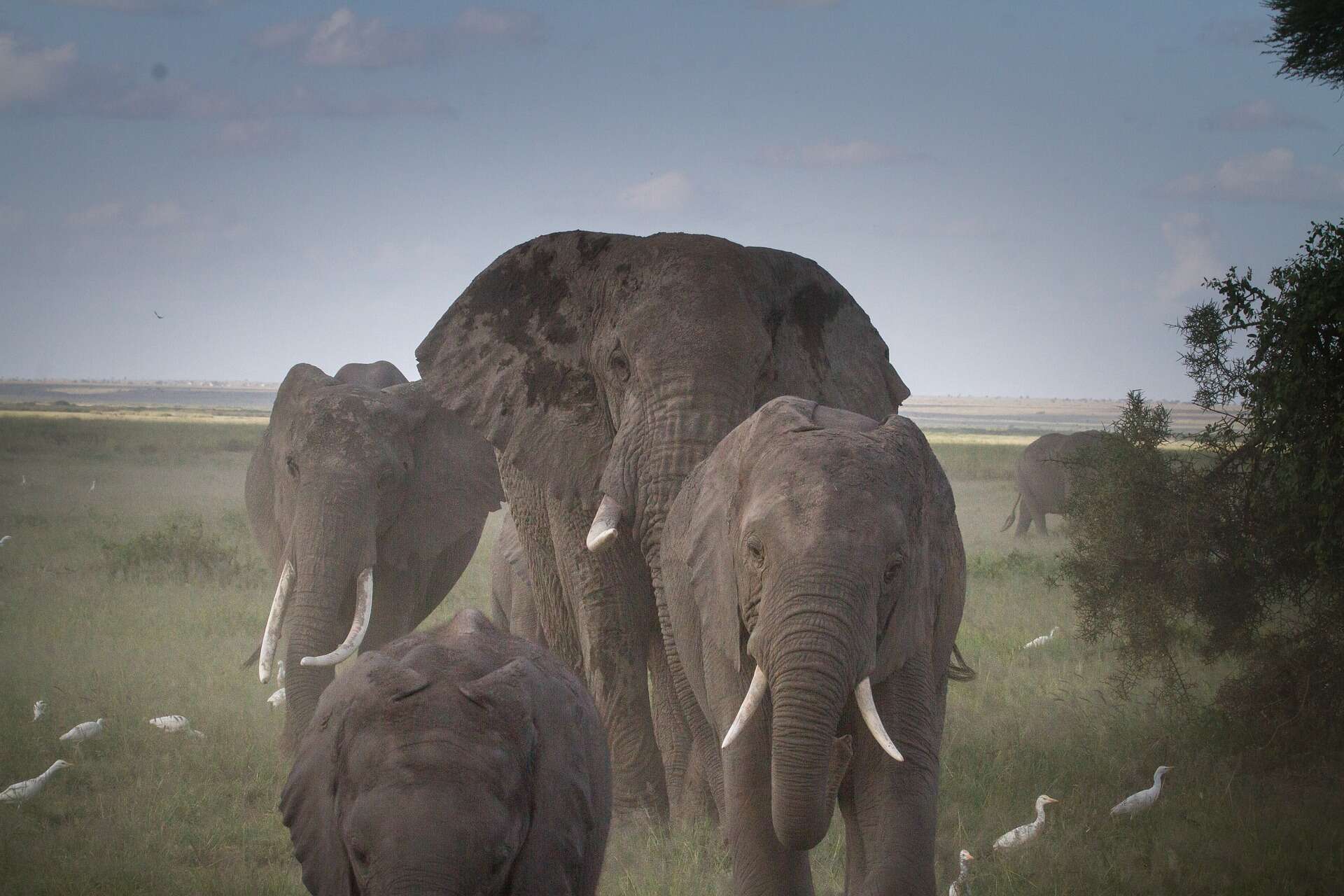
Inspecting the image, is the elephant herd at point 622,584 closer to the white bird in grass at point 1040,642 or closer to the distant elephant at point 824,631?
the distant elephant at point 824,631

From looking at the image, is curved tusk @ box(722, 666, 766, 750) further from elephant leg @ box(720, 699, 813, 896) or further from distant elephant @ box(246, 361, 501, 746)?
distant elephant @ box(246, 361, 501, 746)

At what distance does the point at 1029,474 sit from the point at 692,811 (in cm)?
1668

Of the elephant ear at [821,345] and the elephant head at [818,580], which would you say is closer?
the elephant head at [818,580]

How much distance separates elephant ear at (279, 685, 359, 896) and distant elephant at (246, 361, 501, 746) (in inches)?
154

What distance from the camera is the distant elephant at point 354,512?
26.3 feet

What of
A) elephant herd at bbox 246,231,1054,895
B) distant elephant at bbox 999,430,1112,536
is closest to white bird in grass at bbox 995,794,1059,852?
elephant herd at bbox 246,231,1054,895

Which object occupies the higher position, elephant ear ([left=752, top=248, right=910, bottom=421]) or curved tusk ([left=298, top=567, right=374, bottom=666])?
elephant ear ([left=752, top=248, right=910, bottom=421])

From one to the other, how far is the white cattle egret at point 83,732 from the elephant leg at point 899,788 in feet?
17.9

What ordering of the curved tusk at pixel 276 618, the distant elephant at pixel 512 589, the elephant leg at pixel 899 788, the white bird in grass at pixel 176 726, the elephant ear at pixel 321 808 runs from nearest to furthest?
1. the elephant ear at pixel 321 808
2. the elephant leg at pixel 899 788
3. the curved tusk at pixel 276 618
4. the white bird in grass at pixel 176 726
5. the distant elephant at pixel 512 589

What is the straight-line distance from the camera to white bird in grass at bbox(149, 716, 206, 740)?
8320 mm

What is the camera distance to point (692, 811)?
6.38m

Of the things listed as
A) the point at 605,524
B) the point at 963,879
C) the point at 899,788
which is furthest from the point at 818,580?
the point at 963,879

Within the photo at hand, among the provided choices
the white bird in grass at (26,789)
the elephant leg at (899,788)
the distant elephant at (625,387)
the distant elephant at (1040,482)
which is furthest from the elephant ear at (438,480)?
the distant elephant at (1040,482)

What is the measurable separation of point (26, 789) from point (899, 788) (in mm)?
4931
